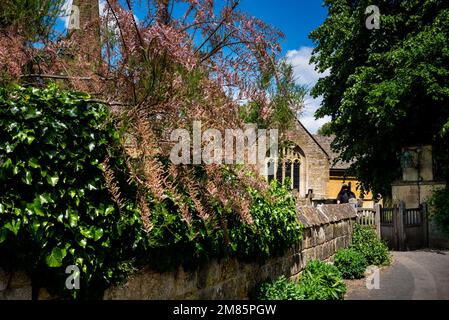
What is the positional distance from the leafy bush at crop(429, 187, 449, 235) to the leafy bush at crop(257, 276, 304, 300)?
11078 millimetres

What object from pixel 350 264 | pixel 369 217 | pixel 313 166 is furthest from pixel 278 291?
pixel 313 166

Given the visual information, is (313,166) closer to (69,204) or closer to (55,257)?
(69,204)

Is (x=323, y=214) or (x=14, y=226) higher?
(x=14, y=226)

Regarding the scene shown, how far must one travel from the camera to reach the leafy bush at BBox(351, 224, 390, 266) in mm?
11188

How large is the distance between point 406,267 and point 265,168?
26.5 feet

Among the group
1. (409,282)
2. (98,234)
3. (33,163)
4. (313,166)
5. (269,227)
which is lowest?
(409,282)

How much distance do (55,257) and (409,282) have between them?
8043mm

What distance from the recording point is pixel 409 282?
902 cm

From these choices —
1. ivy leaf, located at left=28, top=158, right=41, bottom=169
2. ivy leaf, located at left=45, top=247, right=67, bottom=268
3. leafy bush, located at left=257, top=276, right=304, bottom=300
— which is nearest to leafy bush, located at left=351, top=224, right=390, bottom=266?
leafy bush, located at left=257, top=276, right=304, bottom=300

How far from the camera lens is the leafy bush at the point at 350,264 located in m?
9.32

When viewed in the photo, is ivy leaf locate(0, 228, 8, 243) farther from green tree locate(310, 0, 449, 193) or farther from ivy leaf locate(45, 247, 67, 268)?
green tree locate(310, 0, 449, 193)

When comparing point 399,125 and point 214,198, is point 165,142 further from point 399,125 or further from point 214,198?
point 399,125

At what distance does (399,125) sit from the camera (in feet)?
58.0

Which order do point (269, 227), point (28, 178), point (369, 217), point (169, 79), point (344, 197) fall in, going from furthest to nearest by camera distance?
point (344, 197) → point (369, 217) → point (269, 227) → point (169, 79) → point (28, 178)
